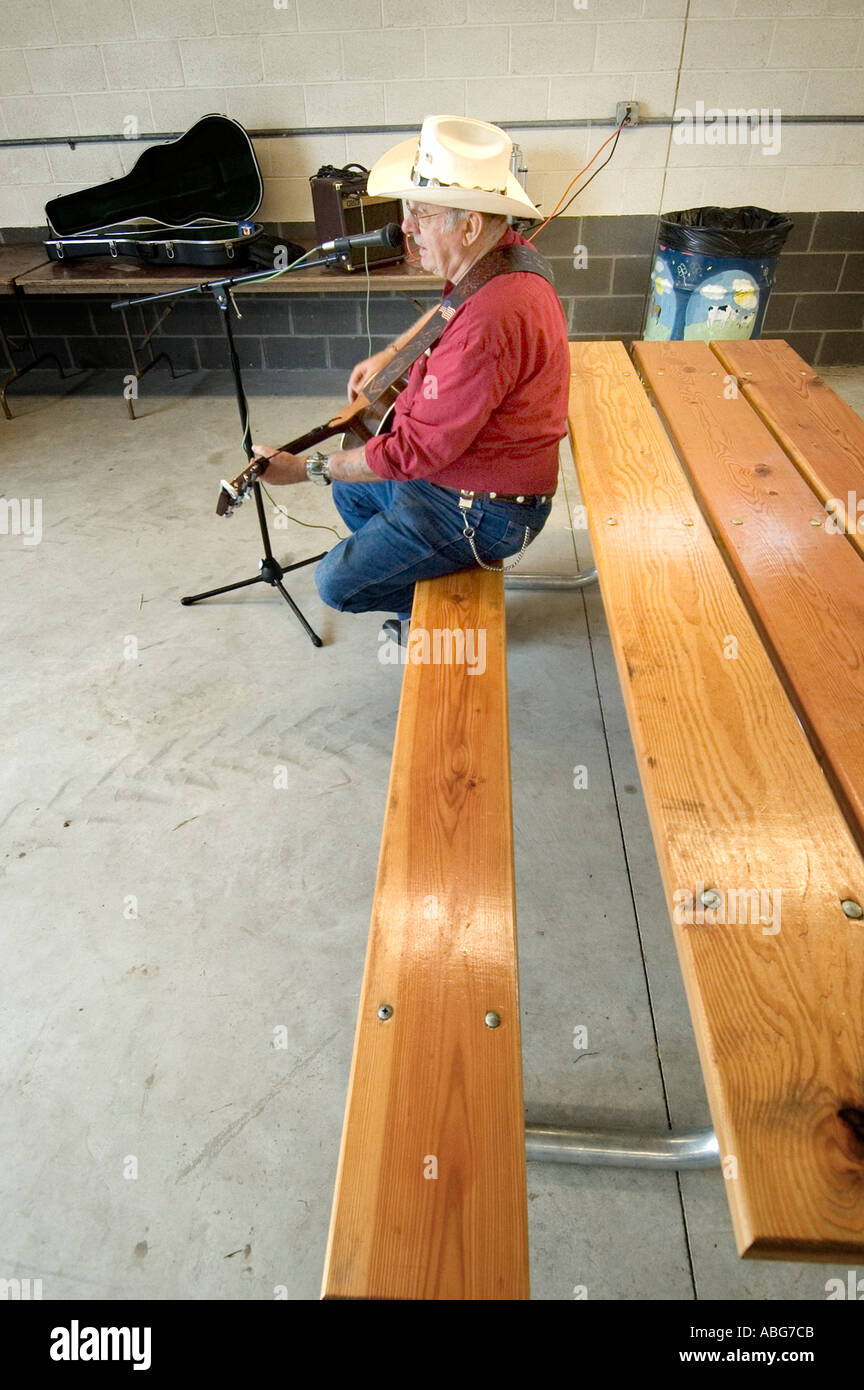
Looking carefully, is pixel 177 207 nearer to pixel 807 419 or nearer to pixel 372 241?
pixel 372 241

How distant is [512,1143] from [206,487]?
318cm

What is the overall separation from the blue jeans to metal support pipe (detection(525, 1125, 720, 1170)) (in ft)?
4.05

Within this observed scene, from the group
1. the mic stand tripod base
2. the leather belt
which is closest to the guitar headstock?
the leather belt

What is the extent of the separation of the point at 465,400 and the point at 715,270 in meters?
2.61

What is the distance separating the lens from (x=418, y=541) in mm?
1943

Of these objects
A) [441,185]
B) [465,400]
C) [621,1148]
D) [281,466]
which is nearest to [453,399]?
[465,400]

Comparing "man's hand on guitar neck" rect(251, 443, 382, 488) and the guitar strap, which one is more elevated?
the guitar strap

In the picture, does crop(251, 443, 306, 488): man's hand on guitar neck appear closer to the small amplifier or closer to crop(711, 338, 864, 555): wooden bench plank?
crop(711, 338, 864, 555): wooden bench plank

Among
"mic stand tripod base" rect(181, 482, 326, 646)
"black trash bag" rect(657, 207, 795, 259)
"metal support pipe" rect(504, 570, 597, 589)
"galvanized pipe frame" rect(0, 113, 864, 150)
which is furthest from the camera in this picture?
"galvanized pipe frame" rect(0, 113, 864, 150)

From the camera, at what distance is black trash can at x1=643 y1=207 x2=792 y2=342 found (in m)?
3.53

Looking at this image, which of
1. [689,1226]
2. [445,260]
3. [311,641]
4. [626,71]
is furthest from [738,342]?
[689,1226]

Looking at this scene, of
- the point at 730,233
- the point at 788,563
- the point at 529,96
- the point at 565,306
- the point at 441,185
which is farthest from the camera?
the point at 565,306

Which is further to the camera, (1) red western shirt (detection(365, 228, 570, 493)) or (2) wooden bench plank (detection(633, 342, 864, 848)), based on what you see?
(1) red western shirt (detection(365, 228, 570, 493))

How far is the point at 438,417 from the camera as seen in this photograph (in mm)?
1694
